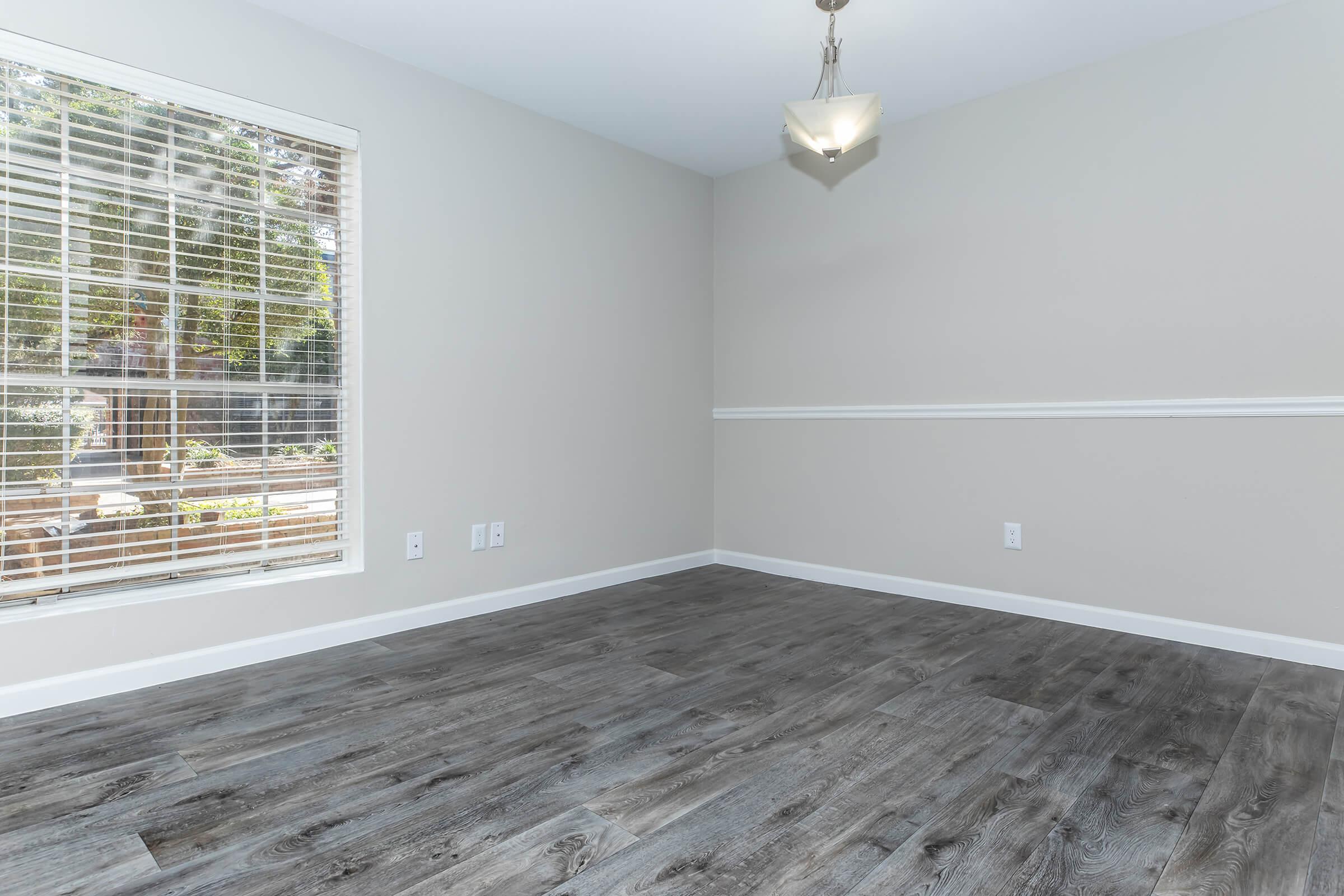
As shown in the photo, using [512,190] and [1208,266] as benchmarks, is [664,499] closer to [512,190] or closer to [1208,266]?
[512,190]

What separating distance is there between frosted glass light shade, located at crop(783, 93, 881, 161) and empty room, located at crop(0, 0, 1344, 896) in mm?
16

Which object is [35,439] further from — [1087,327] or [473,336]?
[1087,327]

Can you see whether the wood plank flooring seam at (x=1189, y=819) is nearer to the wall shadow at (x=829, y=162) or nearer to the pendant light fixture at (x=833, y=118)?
the pendant light fixture at (x=833, y=118)

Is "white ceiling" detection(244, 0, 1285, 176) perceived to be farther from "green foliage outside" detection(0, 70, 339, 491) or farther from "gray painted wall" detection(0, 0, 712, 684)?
"green foliage outside" detection(0, 70, 339, 491)

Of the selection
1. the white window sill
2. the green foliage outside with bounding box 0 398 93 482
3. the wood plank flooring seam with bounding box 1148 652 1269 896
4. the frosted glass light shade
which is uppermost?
the frosted glass light shade

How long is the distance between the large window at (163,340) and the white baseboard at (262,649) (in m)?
0.28

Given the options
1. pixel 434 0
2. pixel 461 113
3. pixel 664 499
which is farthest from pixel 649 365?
pixel 434 0

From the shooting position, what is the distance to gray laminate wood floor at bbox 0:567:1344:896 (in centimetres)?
143

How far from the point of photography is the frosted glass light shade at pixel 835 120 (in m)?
2.52

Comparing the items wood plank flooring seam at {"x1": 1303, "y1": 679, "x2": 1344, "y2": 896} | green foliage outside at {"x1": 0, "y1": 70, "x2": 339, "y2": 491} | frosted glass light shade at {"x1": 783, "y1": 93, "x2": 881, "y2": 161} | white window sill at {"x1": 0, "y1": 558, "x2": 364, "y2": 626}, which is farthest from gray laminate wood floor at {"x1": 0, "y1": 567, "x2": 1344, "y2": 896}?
frosted glass light shade at {"x1": 783, "y1": 93, "x2": 881, "y2": 161}

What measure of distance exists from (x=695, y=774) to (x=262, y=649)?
5.85 feet

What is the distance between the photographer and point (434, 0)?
2.66 meters

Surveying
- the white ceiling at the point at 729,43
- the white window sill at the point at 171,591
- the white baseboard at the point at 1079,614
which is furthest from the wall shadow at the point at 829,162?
the white window sill at the point at 171,591

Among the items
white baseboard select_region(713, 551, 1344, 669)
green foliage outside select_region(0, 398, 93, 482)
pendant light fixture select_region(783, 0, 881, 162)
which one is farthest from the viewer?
white baseboard select_region(713, 551, 1344, 669)
